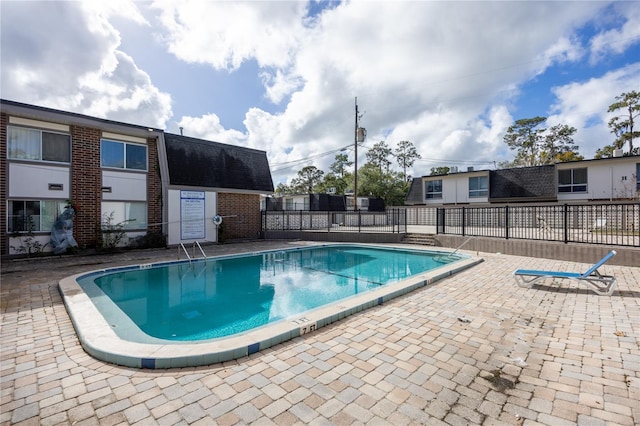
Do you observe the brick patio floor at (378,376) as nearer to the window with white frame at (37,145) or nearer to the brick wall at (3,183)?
the brick wall at (3,183)

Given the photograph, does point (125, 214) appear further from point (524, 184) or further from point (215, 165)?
point (524, 184)

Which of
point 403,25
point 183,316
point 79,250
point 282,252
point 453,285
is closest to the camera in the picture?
point 183,316

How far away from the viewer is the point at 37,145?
35.9 ft

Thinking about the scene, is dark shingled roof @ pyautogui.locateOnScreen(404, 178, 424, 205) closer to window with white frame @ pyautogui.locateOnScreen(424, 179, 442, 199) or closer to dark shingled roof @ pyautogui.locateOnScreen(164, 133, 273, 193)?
window with white frame @ pyautogui.locateOnScreen(424, 179, 442, 199)

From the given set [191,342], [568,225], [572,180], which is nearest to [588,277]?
[191,342]

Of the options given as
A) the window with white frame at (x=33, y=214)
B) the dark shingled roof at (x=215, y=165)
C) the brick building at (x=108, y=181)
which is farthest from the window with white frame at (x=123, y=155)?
the window with white frame at (x=33, y=214)

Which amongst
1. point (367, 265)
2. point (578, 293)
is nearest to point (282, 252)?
point (367, 265)

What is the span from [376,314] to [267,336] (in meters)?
1.86

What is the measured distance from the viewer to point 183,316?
5.64m

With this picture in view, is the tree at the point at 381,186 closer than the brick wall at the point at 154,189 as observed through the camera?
No

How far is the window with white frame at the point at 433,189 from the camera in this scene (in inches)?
1120

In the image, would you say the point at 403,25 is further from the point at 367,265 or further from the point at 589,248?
the point at 589,248

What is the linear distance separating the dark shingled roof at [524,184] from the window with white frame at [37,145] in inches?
1140

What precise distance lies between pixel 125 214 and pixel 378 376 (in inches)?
553
